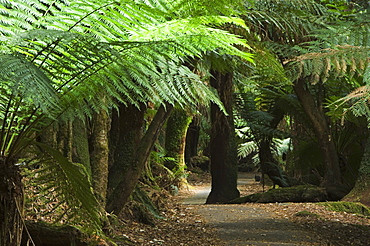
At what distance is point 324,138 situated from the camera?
6.94m

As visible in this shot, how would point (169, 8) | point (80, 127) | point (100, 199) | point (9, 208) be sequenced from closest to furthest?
point (9, 208), point (169, 8), point (100, 199), point (80, 127)

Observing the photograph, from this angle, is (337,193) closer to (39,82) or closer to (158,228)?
(158,228)

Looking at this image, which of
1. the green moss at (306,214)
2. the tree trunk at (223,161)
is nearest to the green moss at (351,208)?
the green moss at (306,214)

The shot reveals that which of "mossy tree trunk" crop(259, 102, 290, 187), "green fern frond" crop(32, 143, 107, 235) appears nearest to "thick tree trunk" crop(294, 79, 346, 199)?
"mossy tree trunk" crop(259, 102, 290, 187)

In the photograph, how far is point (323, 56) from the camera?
3219mm

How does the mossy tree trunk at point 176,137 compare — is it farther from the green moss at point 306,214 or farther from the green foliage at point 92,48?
the green foliage at point 92,48

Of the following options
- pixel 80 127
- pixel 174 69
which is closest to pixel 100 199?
pixel 80 127

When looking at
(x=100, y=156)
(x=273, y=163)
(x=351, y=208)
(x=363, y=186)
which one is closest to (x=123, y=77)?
(x=100, y=156)

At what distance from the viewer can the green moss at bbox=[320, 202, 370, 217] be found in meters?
5.33

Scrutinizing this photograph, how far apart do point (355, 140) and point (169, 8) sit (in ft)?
21.1

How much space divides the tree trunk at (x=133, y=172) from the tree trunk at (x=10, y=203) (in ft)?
7.20

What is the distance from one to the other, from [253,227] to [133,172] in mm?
1312

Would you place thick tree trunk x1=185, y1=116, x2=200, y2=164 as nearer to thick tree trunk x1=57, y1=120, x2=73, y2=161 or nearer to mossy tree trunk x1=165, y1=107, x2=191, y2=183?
mossy tree trunk x1=165, y1=107, x2=191, y2=183

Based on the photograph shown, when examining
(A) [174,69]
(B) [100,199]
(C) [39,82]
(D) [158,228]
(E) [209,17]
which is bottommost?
(D) [158,228]
